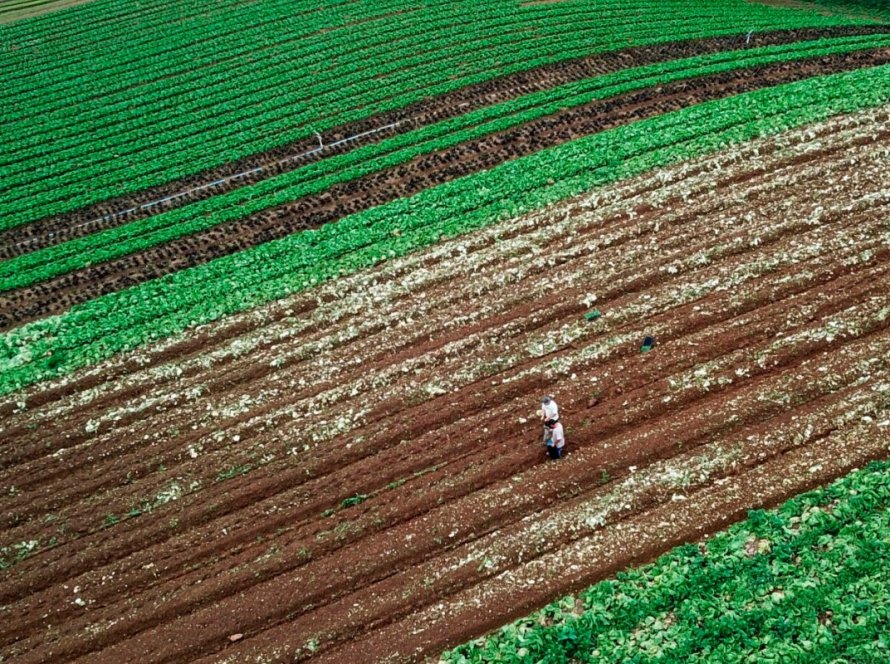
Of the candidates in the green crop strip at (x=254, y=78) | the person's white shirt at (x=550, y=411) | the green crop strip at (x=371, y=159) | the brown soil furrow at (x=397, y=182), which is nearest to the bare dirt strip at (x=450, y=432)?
the person's white shirt at (x=550, y=411)

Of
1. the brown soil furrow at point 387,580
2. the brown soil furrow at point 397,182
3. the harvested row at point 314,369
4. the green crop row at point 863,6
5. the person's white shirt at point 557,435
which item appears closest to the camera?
the brown soil furrow at point 387,580

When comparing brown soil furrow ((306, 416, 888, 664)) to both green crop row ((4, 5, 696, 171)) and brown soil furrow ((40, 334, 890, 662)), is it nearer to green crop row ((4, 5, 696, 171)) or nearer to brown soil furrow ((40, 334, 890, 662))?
brown soil furrow ((40, 334, 890, 662))

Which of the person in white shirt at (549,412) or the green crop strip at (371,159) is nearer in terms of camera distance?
the person in white shirt at (549,412)

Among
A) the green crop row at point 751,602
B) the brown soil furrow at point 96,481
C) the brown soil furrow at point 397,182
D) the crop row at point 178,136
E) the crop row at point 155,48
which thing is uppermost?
the crop row at point 155,48

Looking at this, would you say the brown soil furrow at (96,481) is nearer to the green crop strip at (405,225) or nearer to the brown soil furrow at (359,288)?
the brown soil furrow at (359,288)

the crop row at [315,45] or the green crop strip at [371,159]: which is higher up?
the crop row at [315,45]

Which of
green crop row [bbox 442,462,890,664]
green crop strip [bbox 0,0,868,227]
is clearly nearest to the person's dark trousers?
green crop row [bbox 442,462,890,664]

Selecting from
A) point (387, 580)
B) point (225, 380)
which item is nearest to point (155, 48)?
point (225, 380)

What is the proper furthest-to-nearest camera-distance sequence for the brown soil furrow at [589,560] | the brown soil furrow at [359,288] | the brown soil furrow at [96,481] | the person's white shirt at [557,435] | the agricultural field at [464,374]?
the brown soil furrow at [359,288] < the brown soil furrow at [96,481] < the person's white shirt at [557,435] < the agricultural field at [464,374] < the brown soil furrow at [589,560]
